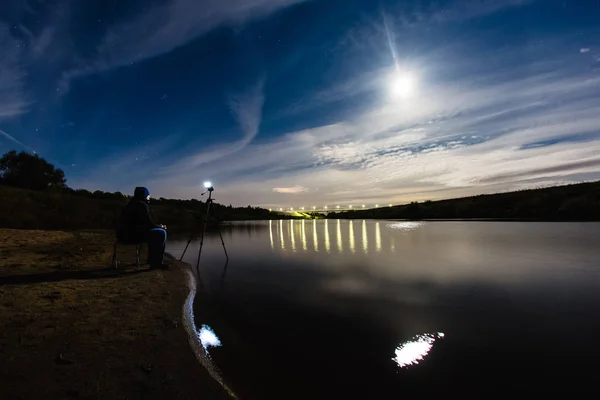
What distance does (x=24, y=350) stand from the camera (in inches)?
160

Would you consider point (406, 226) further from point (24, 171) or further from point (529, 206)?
point (24, 171)

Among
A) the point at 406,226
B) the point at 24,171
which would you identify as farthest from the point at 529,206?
the point at 24,171

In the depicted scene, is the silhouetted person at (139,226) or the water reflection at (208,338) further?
the silhouetted person at (139,226)

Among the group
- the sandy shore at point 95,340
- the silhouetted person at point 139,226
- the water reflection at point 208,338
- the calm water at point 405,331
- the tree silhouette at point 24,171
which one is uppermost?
the tree silhouette at point 24,171

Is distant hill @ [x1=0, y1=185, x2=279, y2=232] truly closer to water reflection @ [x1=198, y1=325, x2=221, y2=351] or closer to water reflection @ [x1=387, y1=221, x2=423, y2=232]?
water reflection @ [x1=198, y1=325, x2=221, y2=351]

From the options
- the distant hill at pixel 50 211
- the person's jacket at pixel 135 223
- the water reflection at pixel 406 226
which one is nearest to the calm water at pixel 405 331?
the person's jacket at pixel 135 223

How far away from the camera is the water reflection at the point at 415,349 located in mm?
4531

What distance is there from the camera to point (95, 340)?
4.62m

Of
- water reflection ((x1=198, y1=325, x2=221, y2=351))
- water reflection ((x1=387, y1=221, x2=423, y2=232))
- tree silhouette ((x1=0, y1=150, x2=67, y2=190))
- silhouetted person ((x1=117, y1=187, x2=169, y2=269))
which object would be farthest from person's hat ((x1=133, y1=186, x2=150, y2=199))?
tree silhouette ((x1=0, y1=150, x2=67, y2=190))

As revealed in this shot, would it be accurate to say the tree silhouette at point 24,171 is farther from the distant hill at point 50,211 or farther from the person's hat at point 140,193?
the person's hat at point 140,193

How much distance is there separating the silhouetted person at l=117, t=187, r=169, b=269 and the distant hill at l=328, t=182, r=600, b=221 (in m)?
70.1

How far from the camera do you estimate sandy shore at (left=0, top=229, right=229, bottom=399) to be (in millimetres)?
3412

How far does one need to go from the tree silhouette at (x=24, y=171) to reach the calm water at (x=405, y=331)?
55863mm

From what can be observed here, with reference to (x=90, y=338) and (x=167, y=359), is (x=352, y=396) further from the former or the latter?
(x=90, y=338)
